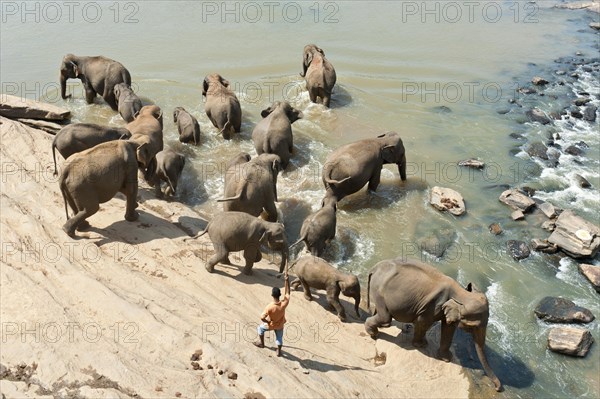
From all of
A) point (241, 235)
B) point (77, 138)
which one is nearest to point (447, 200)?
point (241, 235)

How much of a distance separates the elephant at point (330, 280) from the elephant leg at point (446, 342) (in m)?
1.35

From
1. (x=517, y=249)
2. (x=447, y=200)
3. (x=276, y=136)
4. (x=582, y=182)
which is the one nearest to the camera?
(x=517, y=249)

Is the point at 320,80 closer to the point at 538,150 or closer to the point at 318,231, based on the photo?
the point at 538,150

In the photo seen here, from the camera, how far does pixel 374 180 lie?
1262 cm

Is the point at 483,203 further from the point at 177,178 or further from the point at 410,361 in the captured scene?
the point at 177,178

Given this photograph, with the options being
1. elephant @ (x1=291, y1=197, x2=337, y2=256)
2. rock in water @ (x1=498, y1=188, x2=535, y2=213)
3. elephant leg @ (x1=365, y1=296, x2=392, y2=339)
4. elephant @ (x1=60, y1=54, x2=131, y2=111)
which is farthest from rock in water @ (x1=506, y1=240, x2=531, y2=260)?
elephant @ (x1=60, y1=54, x2=131, y2=111)

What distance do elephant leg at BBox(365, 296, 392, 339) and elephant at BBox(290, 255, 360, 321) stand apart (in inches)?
17.6

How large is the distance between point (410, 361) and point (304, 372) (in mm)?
1718

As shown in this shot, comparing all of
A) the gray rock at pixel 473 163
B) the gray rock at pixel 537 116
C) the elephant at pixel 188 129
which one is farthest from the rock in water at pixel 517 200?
the elephant at pixel 188 129

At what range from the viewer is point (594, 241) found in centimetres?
1102

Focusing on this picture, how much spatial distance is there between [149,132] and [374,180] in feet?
15.4

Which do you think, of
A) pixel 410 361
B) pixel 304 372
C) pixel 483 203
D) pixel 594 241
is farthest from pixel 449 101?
pixel 304 372

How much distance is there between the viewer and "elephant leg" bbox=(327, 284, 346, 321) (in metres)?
8.83

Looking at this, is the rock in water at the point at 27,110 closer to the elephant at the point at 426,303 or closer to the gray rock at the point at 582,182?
the elephant at the point at 426,303
